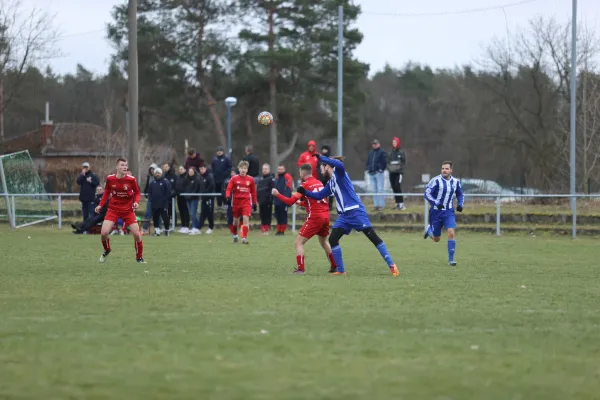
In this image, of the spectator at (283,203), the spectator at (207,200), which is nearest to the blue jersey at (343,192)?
the spectator at (283,203)

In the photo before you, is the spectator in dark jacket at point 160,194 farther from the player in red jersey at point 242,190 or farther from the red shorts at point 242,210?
the player in red jersey at point 242,190

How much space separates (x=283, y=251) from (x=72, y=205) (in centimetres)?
1662

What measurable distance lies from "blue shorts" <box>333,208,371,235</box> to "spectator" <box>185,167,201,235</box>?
1431 centimetres

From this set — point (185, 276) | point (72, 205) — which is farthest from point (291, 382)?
point (72, 205)

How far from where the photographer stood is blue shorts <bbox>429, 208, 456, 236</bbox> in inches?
689

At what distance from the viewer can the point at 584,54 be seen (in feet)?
136

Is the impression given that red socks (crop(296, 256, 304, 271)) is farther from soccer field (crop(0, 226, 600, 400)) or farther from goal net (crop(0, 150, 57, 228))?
goal net (crop(0, 150, 57, 228))

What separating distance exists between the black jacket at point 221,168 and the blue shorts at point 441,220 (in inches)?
521

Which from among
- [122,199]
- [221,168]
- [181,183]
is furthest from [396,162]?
[122,199]

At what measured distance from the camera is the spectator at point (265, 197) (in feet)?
92.5

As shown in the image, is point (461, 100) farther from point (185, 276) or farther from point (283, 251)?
point (185, 276)

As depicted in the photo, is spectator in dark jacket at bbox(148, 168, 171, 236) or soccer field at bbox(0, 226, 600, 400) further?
spectator in dark jacket at bbox(148, 168, 171, 236)

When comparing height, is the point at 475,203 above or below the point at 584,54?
below

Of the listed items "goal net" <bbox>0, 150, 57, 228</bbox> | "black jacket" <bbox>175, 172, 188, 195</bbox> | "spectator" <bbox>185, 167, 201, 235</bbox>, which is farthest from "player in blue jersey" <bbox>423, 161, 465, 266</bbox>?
"goal net" <bbox>0, 150, 57, 228</bbox>
